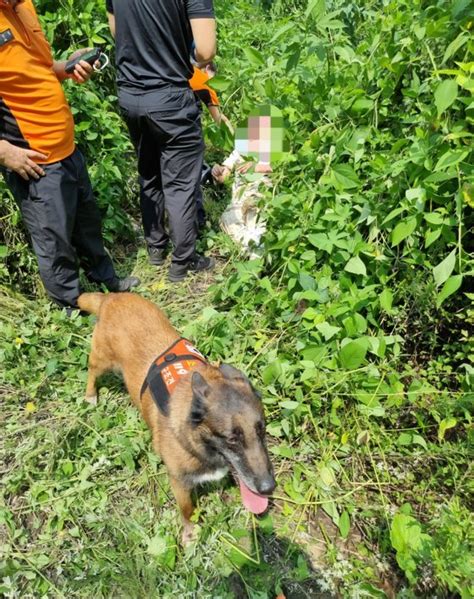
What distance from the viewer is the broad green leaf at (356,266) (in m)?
2.65

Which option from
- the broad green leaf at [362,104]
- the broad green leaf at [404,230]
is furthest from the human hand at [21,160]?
the broad green leaf at [404,230]

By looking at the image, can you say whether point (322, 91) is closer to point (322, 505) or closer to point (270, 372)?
point (270, 372)

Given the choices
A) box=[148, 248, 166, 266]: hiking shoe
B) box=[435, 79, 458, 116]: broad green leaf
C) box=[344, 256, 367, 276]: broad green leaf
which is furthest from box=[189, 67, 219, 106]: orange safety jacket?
box=[435, 79, 458, 116]: broad green leaf

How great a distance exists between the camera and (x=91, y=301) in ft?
11.0

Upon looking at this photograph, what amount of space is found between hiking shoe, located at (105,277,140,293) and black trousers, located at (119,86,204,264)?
1.41ft

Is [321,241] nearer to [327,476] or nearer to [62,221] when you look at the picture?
[327,476]

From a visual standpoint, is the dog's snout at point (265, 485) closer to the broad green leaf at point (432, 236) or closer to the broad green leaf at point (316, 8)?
the broad green leaf at point (432, 236)

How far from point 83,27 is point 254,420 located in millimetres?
4158

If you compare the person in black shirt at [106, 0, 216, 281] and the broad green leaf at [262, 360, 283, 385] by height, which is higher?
the person in black shirt at [106, 0, 216, 281]

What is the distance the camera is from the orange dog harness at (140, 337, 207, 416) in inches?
97.4

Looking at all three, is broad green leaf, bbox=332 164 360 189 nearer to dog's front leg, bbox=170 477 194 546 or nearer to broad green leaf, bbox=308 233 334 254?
broad green leaf, bbox=308 233 334 254

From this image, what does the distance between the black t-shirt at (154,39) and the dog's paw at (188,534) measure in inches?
125

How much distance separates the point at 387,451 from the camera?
8.57 ft

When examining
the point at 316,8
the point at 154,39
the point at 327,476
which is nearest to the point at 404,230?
the point at 316,8
